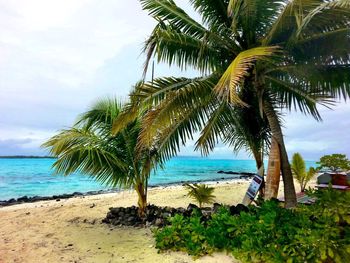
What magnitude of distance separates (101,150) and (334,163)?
4.20 m

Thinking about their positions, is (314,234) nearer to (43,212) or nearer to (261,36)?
(261,36)

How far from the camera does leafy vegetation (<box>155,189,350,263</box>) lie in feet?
11.2

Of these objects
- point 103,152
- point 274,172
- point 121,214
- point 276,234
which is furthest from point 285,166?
point 121,214

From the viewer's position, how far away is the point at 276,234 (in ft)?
12.6

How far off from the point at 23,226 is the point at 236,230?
5109 mm

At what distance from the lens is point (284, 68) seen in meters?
5.17

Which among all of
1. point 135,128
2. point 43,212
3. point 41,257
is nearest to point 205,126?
point 135,128

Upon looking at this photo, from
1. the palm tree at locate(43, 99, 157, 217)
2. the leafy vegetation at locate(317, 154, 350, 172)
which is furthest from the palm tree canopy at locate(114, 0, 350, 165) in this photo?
the leafy vegetation at locate(317, 154, 350, 172)

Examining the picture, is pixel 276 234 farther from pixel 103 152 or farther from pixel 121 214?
pixel 121 214

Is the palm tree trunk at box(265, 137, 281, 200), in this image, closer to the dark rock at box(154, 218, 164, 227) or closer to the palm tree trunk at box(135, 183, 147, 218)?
the dark rock at box(154, 218, 164, 227)

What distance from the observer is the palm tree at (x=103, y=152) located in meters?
5.87

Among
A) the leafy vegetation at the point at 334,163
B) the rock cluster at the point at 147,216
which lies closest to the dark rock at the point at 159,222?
the rock cluster at the point at 147,216

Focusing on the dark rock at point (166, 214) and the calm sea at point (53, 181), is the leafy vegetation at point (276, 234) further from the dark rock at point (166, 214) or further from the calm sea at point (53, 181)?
the calm sea at point (53, 181)

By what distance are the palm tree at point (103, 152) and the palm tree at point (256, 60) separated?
130 cm
